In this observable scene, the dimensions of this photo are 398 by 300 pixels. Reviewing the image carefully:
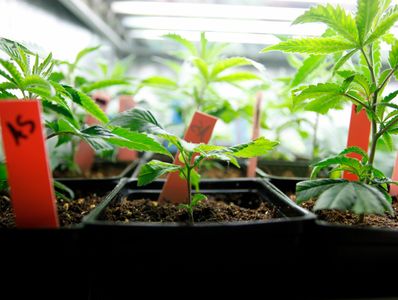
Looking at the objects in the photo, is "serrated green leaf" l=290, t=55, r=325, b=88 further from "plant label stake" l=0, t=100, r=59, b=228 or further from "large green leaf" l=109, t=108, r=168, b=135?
"plant label stake" l=0, t=100, r=59, b=228

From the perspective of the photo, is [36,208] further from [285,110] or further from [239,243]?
[285,110]

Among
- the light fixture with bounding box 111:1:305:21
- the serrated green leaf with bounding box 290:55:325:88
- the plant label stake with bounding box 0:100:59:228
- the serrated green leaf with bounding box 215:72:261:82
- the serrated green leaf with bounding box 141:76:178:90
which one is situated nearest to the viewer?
the plant label stake with bounding box 0:100:59:228

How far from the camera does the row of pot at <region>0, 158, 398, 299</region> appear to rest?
59 cm

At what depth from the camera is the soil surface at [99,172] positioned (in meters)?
1.29

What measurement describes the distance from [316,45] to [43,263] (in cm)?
71

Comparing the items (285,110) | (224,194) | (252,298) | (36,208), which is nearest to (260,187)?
(224,194)

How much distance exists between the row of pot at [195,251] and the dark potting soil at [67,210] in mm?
121

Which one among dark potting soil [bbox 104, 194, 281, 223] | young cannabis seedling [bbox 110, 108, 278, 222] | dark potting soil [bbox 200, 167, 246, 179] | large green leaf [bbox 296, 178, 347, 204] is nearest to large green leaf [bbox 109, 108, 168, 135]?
young cannabis seedling [bbox 110, 108, 278, 222]

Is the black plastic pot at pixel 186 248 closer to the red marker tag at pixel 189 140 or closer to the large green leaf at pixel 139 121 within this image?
the large green leaf at pixel 139 121

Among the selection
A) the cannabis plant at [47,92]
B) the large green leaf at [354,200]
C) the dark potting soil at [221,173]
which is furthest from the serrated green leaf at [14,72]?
the dark potting soil at [221,173]

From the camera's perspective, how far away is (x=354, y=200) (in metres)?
0.61

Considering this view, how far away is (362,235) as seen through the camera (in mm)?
643

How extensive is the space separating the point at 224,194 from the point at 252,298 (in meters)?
0.43

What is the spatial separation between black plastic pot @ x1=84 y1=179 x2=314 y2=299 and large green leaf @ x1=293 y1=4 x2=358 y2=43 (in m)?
0.41
